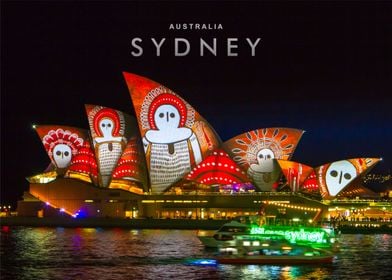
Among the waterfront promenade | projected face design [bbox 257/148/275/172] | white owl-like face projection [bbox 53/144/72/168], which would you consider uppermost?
white owl-like face projection [bbox 53/144/72/168]

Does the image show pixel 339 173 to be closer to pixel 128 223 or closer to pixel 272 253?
pixel 128 223

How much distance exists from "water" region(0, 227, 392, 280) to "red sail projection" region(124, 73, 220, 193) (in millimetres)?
25445

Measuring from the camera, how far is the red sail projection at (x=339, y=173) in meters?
87.8

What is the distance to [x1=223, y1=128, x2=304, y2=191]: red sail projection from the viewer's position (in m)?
88.8

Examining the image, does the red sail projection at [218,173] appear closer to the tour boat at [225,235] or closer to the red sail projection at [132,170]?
the red sail projection at [132,170]

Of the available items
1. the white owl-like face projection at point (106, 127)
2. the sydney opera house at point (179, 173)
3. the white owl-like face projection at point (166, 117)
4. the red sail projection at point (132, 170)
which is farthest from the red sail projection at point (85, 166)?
the white owl-like face projection at point (166, 117)

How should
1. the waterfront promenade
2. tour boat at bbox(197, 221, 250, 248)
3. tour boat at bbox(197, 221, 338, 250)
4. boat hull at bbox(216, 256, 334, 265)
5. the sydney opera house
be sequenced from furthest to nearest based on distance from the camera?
the sydney opera house
the waterfront promenade
tour boat at bbox(197, 221, 250, 248)
tour boat at bbox(197, 221, 338, 250)
boat hull at bbox(216, 256, 334, 265)

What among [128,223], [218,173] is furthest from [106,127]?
[218,173]

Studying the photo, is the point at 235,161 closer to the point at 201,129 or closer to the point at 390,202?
the point at 201,129

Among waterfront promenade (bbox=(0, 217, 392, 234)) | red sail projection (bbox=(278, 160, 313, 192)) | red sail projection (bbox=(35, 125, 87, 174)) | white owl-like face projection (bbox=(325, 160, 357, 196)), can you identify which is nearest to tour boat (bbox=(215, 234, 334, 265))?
waterfront promenade (bbox=(0, 217, 392, 234))

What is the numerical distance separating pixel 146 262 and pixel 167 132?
1645 inches

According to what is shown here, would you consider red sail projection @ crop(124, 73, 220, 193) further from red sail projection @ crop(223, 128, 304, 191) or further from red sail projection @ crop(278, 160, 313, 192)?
red sail projection @ crop(278, 160, 313, 192)

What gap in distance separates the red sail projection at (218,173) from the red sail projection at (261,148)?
781mm

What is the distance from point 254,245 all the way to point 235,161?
1761 inches
